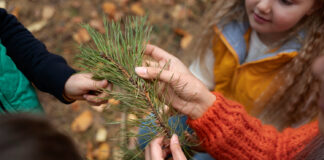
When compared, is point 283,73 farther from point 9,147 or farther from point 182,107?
point 9,147

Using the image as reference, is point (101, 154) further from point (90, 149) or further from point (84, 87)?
point (84, 87)

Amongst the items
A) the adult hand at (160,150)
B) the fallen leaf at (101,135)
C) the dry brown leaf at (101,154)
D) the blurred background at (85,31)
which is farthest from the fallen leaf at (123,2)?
the adult hand at (160,150)

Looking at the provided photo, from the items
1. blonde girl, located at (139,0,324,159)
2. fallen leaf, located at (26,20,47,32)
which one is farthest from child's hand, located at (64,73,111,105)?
fallen leaf, located at (26,20,47,32)

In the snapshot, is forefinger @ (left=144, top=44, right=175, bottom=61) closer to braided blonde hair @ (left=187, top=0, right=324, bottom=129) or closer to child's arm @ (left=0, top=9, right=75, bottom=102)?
child's arm @ (left=0, top=9, right=75, bottom=102)

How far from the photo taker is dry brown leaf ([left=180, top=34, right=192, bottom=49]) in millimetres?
1798

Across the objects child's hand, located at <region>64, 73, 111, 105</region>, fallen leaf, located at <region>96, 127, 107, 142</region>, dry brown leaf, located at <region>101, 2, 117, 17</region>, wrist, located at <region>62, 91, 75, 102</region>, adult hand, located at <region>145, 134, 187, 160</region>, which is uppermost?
dry brown leaf, located at <region>101, 2, 117, 17</region>

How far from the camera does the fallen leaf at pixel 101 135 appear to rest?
142 cm

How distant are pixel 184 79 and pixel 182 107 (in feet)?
0.33

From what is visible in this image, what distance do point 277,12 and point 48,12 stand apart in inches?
63.0

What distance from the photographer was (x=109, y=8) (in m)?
A: 1.79

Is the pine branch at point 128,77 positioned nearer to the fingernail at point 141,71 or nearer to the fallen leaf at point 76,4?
the fingernail at point 141,71

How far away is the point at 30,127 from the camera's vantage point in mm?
374

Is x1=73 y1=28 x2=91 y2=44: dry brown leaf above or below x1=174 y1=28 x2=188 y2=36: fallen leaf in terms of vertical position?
below

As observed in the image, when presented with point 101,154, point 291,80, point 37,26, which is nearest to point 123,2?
point 37,26
